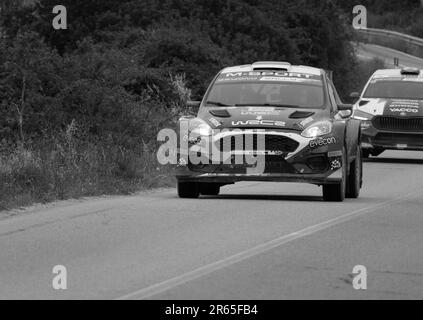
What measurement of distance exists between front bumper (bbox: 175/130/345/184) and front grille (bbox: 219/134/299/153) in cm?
4

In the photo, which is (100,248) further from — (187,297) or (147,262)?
(187,297)

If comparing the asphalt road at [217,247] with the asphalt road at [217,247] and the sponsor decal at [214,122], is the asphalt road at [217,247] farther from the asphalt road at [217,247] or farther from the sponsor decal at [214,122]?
the sponsor decal at [214,122]

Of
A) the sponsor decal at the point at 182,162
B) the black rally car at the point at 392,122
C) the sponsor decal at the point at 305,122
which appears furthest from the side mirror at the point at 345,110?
the black rally car at the point at 392,122

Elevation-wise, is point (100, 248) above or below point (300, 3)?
below

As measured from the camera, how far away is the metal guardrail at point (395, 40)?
2778 inches

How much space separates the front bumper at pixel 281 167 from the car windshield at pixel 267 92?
3.31 ft

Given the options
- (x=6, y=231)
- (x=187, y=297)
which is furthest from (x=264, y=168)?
(x=187, y=297)

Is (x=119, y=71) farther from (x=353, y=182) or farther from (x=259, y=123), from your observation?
(x=259, y=123)

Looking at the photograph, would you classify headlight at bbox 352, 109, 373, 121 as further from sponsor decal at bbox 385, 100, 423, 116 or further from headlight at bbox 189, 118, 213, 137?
headlight at bbox 189, 118, 213, 137

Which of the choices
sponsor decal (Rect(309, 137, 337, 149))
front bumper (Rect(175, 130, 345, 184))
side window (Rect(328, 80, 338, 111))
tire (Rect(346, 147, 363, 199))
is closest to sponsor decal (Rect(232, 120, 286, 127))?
front bumper (Rect(175, 130, 345, 184))

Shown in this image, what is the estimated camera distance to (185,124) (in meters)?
17.1

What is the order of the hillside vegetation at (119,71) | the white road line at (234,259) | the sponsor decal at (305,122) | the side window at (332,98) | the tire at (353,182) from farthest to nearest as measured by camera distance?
1. the hillside vegetation at (119,71)
2. the tire at (353,182)
3. the side window at (332,98)
4. the sponsor decal at (305,122)
5. the white road line at (234,259)

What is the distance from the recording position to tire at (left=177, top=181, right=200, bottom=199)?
1745 centimetres
